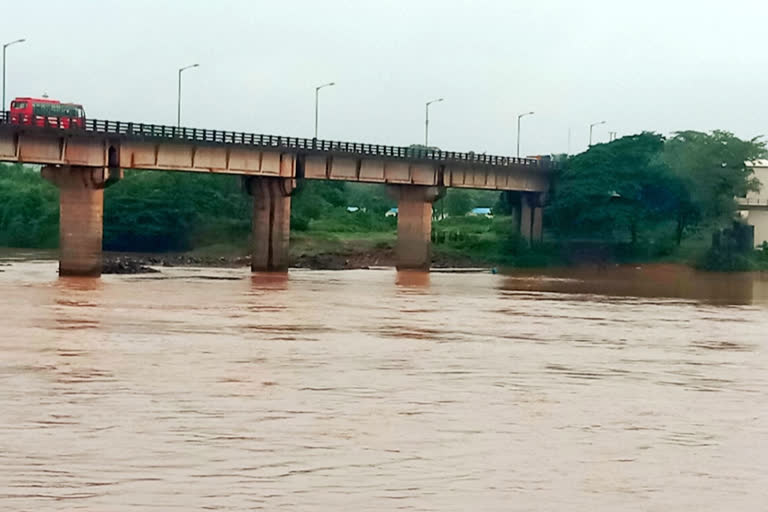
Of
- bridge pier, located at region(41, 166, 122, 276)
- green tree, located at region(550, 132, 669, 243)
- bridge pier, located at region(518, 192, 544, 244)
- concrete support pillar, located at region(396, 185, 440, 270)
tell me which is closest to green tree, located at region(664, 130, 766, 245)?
green tree, located at region(550, 132, 669, 243)

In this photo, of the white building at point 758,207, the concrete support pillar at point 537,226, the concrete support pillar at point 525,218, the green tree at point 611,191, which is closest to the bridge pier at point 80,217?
the concrete support pillar at point 525,218

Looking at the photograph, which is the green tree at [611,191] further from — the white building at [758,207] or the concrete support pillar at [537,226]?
the white building at [758,207]

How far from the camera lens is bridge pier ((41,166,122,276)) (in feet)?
244

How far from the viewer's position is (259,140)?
283 feet

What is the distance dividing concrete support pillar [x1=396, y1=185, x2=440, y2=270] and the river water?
155 feet

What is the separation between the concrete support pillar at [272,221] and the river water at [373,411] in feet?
119

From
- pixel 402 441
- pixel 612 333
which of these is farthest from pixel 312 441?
pixel 612 333

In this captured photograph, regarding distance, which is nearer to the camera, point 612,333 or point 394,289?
point 612,333

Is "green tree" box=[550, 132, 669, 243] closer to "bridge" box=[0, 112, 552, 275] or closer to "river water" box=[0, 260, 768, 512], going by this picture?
"bridge" box=[0, 112, 552, 275]

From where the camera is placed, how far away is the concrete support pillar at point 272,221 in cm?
8844

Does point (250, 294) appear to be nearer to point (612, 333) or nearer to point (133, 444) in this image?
point (612, 333)

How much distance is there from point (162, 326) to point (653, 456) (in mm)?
24250

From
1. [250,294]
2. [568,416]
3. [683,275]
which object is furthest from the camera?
[683,275]

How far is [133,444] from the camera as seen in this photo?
2033 centimetres
